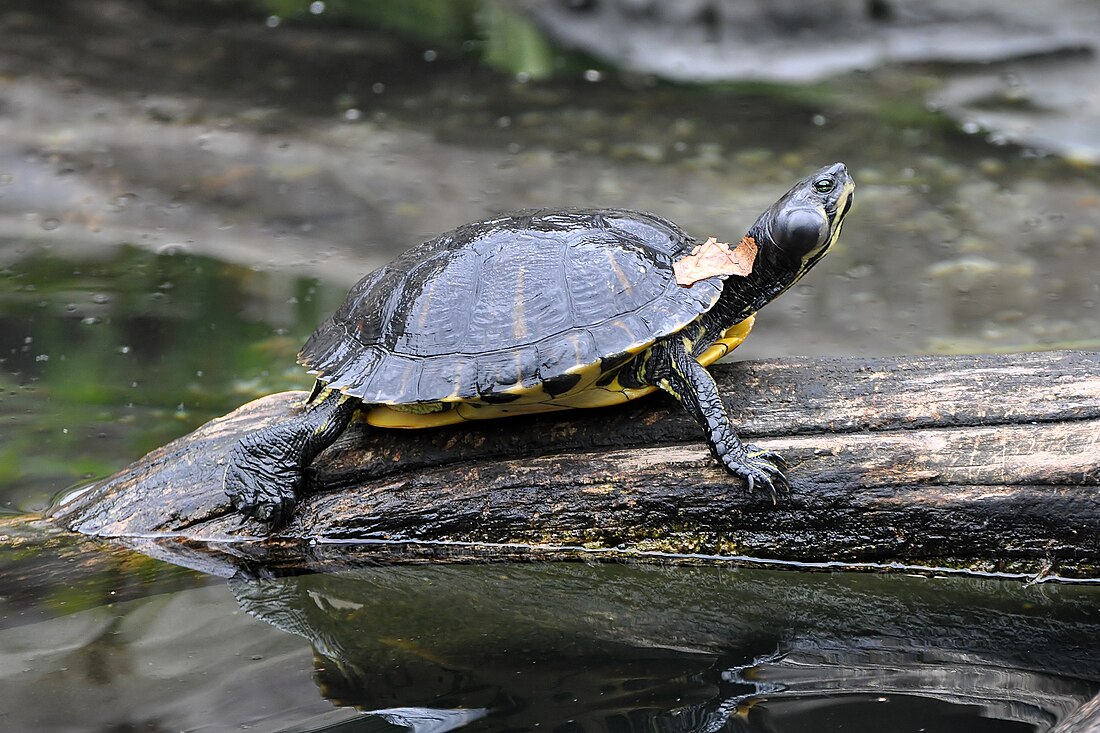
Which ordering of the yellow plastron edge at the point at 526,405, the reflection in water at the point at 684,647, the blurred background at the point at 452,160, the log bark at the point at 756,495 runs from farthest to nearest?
1. the blurred background at the point at 452,160
2. the yellow plastron edge at the point at 526,405
3. the log bark at the point at 756,495
4. the reflection in water at the point at 684,647

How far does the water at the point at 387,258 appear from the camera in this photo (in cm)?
278

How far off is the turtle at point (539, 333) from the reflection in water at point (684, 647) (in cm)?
38

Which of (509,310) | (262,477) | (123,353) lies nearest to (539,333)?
(509,310)

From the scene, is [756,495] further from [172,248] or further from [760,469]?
[172,248]

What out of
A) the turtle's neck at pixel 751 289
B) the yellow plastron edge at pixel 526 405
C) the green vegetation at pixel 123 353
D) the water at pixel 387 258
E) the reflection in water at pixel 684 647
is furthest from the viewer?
the green vegetation at pixel 123 353

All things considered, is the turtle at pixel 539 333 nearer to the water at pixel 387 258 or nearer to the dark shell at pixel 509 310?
the dark shell at pixel 509 310

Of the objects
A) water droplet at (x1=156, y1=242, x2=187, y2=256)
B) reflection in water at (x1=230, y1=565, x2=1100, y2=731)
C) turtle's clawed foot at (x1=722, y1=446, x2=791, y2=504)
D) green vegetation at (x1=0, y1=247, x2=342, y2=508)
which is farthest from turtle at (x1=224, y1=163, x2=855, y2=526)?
water droplet at (x1=156, y1=242, x2=187, y2=256)

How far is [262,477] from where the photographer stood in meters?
3.22

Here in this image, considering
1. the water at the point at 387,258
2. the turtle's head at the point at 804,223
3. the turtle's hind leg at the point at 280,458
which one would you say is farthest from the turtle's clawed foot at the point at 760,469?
the turtle's hind leg at the point at 280,458

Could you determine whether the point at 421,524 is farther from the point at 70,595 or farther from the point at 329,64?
the point at 329,64

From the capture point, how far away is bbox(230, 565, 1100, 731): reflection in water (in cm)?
263

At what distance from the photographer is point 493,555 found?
331cm

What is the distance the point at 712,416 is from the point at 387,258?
3596 millimetres

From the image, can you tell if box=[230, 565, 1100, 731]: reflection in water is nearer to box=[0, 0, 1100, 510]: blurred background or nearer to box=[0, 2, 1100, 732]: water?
box=[0, 2, 1100, 732]: water
